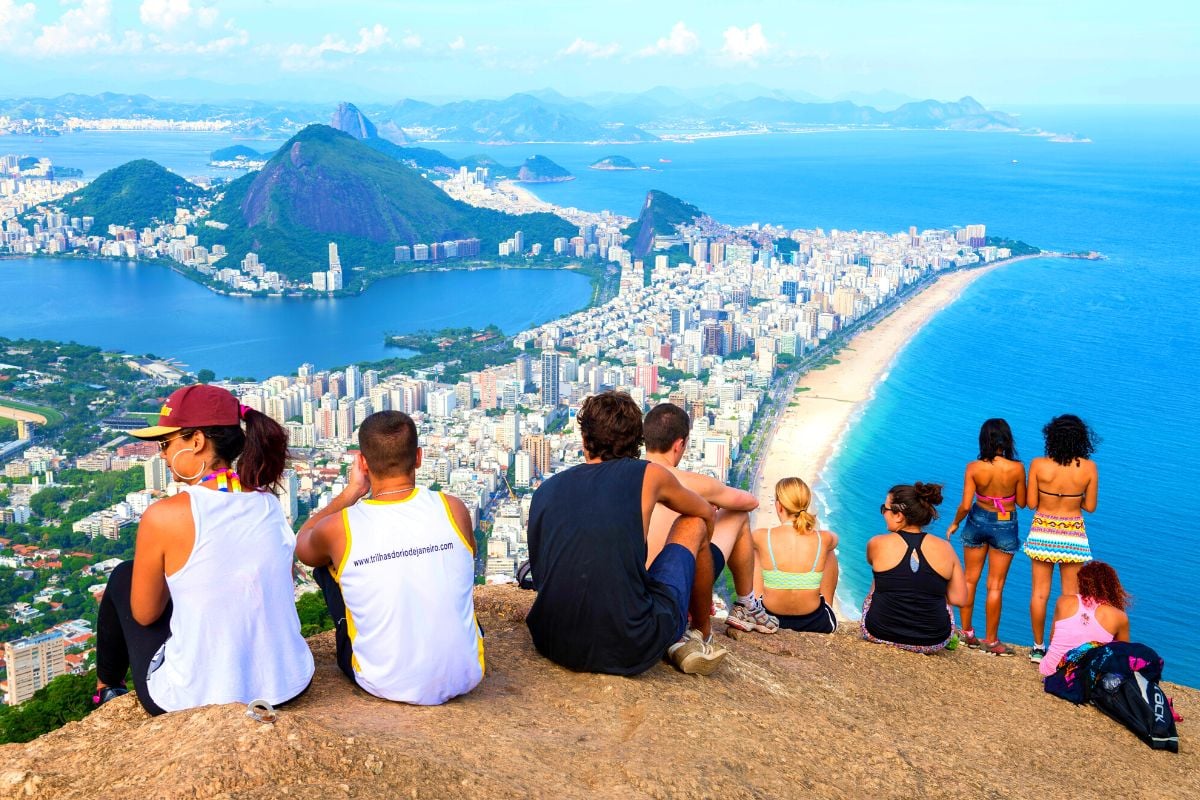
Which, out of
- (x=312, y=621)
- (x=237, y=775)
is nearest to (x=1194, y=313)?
(x=312, y=621)

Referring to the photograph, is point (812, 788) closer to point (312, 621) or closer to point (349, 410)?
point (312, 621)

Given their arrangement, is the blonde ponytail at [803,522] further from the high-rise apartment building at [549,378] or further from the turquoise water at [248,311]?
the turquoise water at [248,311]

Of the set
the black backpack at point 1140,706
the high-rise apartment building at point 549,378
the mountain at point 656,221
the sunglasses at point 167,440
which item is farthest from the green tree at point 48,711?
the mountain at point 656,221

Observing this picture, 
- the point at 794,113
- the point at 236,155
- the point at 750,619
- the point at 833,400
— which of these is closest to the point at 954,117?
the point at 794,113

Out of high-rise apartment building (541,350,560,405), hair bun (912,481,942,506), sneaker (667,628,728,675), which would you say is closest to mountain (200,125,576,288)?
high-rise apartment building (541,350,560,405)

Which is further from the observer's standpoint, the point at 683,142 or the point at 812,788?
the point at 683,142

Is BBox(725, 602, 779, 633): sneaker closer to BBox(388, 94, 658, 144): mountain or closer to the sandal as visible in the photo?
the sandal
